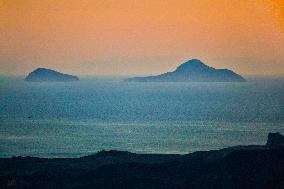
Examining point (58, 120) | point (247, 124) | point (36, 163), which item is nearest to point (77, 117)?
point (58, 120)

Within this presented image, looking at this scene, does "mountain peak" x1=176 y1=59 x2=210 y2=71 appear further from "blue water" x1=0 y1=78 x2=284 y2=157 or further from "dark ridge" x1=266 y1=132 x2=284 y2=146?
"dark ridge" x1=266 y1=132 x2=284 y2=146

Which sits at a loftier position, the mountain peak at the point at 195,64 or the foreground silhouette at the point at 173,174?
the mountain peak at the point at 195,64

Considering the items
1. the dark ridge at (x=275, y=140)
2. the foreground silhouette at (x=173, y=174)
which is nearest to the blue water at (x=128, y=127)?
the dark ridge at (x=275, y=140)

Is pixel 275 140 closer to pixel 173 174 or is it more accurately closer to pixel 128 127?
pixel 173 174

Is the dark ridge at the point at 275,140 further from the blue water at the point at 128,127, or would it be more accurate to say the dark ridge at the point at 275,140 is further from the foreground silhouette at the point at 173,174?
the blue water at the point at 128,127

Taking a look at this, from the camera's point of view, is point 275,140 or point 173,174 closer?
point 173,174

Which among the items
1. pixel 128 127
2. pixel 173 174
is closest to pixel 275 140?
pixel 173 174

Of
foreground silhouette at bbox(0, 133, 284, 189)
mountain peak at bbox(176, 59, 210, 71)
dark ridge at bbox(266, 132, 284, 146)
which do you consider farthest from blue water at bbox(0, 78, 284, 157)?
foreground silhouette at bbox(0, 133, 284, 189)

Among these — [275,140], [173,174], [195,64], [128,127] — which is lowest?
[173,174]

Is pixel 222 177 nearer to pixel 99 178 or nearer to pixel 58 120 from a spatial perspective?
pixel 99 178
